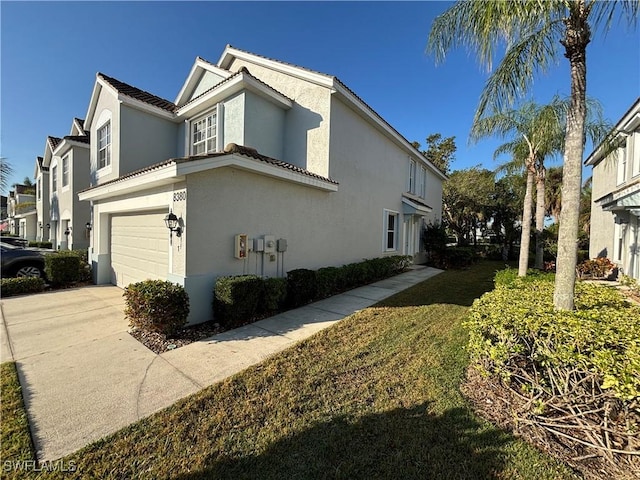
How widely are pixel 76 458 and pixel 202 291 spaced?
3.70 metres

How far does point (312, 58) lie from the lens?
38.8ft

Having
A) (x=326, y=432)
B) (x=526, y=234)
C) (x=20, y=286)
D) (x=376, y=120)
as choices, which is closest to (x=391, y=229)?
(x=376, y=120)

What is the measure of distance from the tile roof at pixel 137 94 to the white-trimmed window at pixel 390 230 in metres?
11.1

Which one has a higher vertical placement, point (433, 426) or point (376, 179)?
point (376, 179)

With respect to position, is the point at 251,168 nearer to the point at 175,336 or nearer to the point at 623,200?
the point at 175,336

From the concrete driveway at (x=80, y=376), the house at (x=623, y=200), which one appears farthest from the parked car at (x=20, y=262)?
the house at (x=623, y=200)

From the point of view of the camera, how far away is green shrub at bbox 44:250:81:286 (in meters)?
9.56

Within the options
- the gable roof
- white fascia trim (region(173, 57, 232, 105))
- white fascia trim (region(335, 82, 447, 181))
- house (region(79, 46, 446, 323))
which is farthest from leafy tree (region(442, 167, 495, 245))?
white fascia trim (region(173, 57, 232, 105))

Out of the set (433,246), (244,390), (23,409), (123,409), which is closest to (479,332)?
(244,390)

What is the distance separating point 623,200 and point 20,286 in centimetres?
2032

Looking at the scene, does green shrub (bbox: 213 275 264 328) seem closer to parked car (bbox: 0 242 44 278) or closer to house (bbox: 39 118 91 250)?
parked car (bbox: 0 242 44 278)

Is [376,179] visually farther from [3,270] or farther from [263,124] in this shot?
[3,270]

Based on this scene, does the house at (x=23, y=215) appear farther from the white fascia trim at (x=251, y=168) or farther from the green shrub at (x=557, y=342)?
the green shrub at (x=557, y=342)

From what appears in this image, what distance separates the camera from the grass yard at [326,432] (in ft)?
8.19
